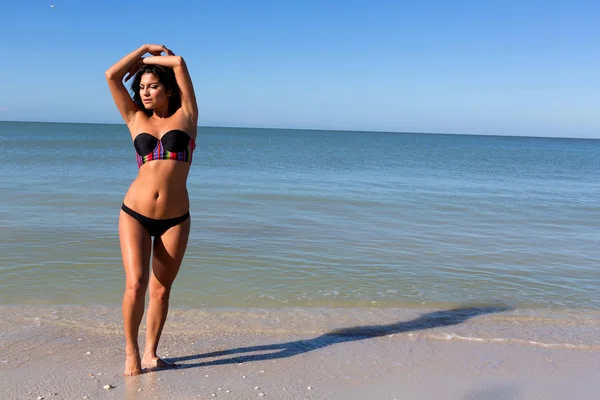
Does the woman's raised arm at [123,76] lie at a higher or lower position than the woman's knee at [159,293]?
higher

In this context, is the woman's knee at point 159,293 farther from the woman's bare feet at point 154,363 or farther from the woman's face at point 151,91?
the woman's face at point 151,91

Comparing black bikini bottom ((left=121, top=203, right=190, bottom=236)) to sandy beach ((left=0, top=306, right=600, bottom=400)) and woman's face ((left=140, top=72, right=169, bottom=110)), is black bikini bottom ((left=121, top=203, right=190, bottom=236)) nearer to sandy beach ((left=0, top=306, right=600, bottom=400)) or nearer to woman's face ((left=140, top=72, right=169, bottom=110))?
woman's face ((left=140, top=72, right=169, bottom=110))

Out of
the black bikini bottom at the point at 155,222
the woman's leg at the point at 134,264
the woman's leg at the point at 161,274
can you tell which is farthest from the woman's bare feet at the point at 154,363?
the black bikini bottom at the point at 155,222

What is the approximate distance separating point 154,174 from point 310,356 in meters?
1.86

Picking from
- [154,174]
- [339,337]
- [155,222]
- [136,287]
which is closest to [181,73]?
[154,174]

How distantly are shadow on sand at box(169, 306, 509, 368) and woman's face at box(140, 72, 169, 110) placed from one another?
72.8 inches

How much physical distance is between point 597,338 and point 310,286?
2.93 m

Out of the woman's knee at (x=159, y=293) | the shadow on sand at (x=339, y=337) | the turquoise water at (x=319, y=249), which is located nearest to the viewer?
the woman's knee at (x=159, y=293)

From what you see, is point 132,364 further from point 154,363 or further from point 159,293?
point 159,293

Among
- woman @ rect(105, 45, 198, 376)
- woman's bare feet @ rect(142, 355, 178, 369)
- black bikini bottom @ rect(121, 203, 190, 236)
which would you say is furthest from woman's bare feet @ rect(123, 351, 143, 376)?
black bikini bottom @ rect(121, 203, 190, 236)

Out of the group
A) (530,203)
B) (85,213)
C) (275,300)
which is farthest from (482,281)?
(530,203)

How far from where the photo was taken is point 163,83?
3822 millimetres

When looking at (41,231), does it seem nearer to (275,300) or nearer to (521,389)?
(275,300)

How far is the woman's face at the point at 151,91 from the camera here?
380 cm
